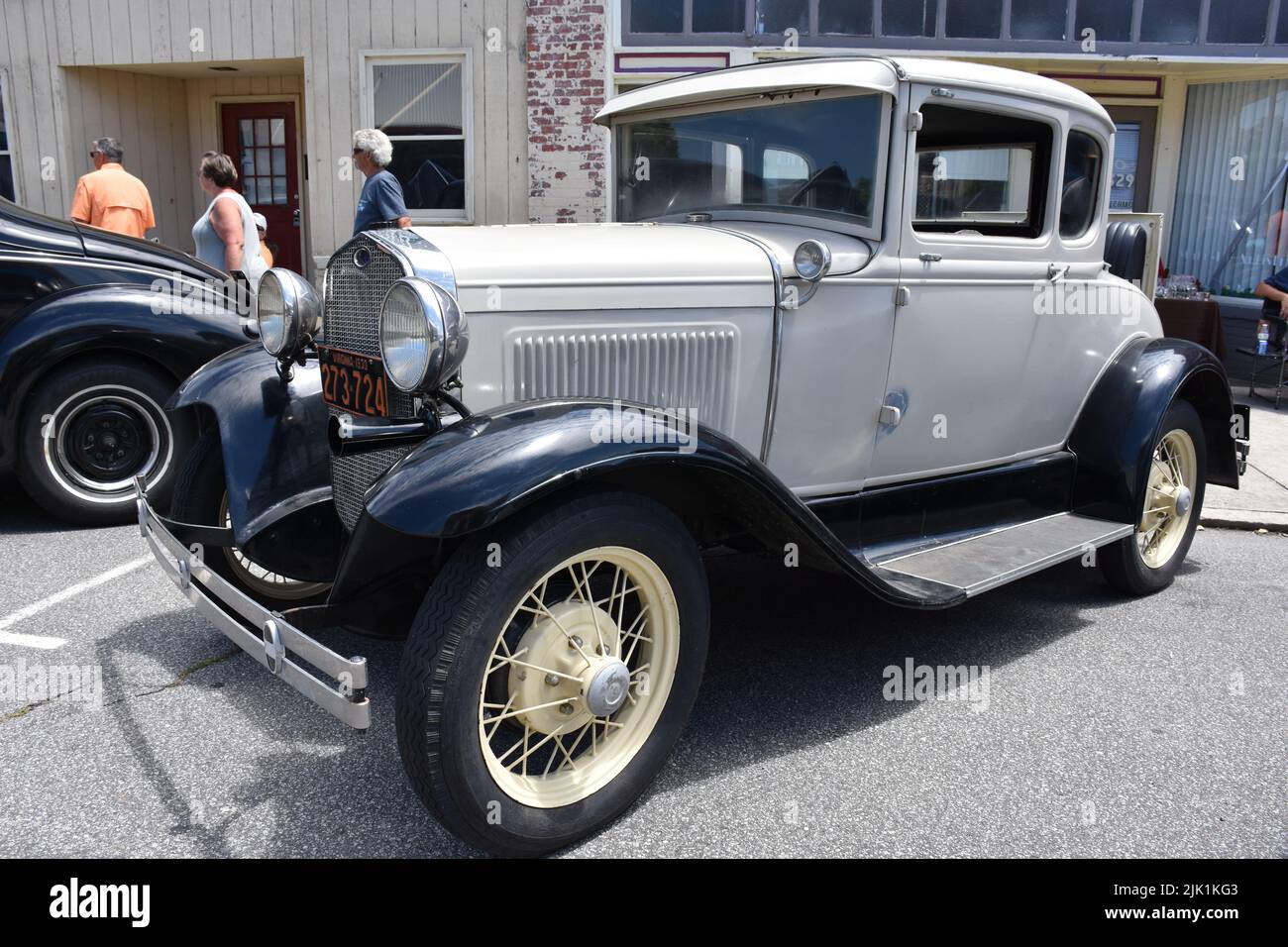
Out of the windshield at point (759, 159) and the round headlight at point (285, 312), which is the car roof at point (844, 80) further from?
the round headlight at point (285, 312)

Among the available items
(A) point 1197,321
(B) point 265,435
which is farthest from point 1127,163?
(B) point 265,435

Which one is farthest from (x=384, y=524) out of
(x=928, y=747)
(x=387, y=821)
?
(x=928, y=747)

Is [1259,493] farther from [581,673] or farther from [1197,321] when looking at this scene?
[581,673]

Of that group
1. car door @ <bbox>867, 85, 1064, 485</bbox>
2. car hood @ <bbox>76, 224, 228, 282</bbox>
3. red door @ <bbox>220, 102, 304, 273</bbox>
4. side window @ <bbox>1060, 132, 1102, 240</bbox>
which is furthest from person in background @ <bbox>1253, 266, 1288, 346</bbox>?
red door @ <bbox>220, 102, 304, 273</bbox>

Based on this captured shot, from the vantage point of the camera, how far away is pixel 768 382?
124 inches

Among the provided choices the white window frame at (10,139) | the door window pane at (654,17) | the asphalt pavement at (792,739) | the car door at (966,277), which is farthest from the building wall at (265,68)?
the car door at (966,277)

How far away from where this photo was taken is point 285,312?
3.01 metres

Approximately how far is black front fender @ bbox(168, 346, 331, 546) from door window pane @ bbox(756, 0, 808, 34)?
268 inches

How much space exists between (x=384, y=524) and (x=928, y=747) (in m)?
1.71

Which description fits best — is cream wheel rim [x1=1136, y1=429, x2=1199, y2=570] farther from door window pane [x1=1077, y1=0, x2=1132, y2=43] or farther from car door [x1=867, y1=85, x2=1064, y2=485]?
door window pane [x1=1077, y1=0, x2=1132, y2=43]

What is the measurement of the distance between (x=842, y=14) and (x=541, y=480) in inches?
307

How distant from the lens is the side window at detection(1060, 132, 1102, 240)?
12.6 ft

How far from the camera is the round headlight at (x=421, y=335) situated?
95.0 inches
